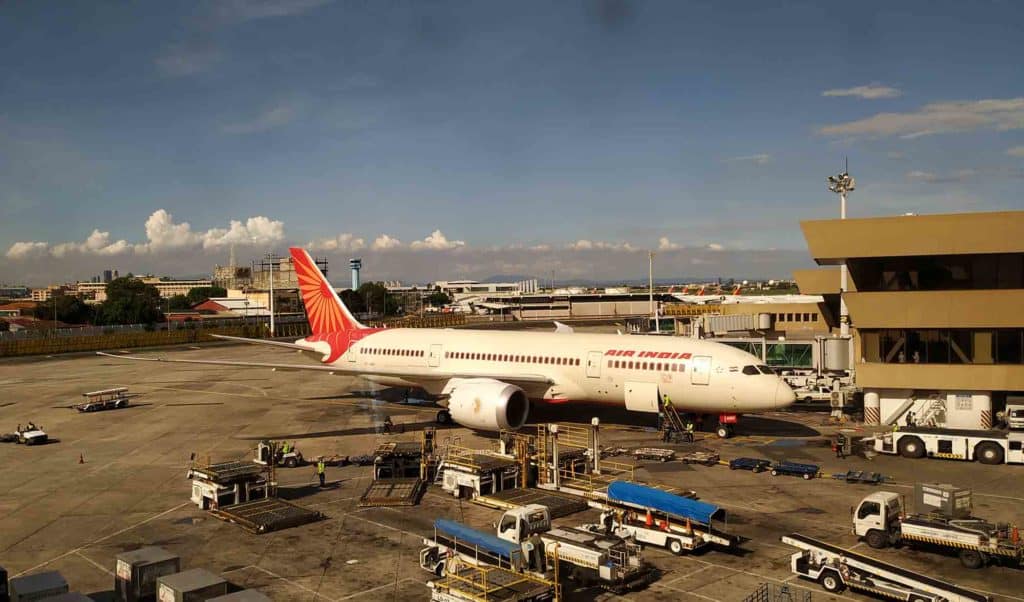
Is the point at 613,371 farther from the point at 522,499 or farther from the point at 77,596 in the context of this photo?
the point at 77,596

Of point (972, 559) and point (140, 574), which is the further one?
point (972, 559)

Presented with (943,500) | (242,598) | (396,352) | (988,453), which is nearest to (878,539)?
(943,500)

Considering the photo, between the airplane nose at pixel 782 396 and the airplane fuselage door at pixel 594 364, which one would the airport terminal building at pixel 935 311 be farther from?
the airplane fuselage door at pixel 594 364

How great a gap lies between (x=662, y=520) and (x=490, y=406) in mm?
13457

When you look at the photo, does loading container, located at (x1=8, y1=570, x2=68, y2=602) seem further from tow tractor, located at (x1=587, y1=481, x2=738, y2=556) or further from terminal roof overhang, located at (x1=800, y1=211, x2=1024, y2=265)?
terminal roof overhang, located at (x1=800, y1=211, x2=1024, y2=265)

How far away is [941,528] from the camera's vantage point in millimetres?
19750

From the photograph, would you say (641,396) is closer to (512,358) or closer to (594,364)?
(594,364)

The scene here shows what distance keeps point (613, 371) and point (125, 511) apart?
22197 mm

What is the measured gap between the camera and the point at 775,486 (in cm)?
2758

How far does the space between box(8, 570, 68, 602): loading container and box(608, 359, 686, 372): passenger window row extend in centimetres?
2584

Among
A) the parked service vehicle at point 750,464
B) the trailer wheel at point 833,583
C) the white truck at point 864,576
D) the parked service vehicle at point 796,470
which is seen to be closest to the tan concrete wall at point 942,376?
the parked service vehicle at point 796,470

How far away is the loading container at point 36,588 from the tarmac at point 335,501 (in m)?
2.05

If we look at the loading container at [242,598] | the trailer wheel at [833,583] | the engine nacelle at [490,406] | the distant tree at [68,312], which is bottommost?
the trailer wheel at [833,583]

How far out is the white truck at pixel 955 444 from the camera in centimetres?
3052
